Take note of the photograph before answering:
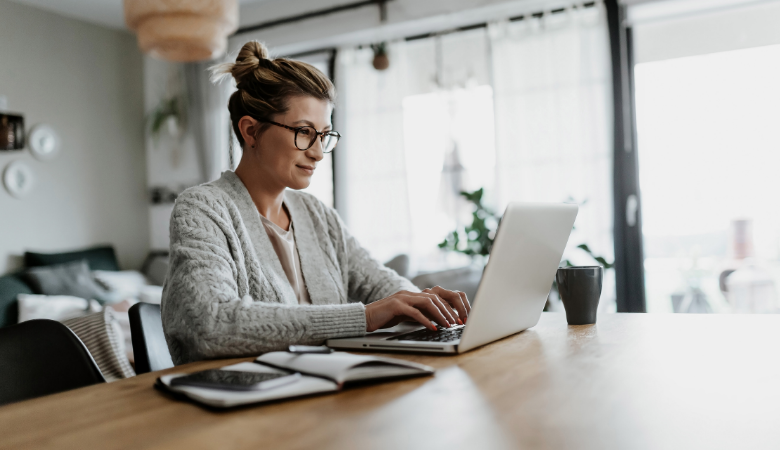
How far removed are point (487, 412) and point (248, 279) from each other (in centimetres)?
79

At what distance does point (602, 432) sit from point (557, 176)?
3.39m

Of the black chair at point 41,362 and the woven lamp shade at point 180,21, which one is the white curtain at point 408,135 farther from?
the black chair at point 41,362

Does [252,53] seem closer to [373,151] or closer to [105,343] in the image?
[105,343]

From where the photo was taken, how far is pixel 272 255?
138cm

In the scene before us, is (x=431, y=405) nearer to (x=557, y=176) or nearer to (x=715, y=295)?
(x=557, y=176)

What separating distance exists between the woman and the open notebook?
22 centimetres

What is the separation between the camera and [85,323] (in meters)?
1.73

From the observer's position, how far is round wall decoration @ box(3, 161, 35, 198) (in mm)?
4453

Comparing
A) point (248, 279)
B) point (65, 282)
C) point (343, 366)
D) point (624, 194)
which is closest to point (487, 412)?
point (343, 366)

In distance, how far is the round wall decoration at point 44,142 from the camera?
4.61 meters

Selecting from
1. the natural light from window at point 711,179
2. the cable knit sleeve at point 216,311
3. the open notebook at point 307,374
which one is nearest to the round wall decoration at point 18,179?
the cable knit sleeve at point 216,311

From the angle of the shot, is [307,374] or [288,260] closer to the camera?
[307,374]

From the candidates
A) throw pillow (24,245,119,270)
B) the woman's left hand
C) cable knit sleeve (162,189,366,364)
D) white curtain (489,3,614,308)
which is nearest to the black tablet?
cable knit sleeve (162,189,366,364)

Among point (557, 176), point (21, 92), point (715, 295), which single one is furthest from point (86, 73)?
point (715, 295)
